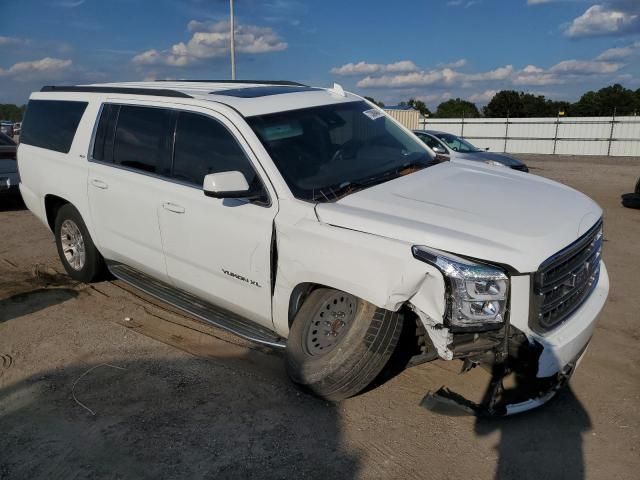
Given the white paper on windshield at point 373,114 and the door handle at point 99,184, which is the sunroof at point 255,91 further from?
the door handle at point 99,184

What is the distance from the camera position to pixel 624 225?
30.0 ft

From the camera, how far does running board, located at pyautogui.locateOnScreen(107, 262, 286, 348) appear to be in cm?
383

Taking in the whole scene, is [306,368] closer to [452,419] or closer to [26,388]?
[452,419]

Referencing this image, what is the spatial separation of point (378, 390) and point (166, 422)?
1.41m

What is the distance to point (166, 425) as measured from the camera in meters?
3.38

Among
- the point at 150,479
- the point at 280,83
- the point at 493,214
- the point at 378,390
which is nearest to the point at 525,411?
the point at 378,390

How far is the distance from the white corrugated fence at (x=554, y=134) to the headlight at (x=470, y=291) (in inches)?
1262

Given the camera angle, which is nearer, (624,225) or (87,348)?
(87,348)

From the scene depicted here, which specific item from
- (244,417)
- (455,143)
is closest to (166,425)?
(244,417)

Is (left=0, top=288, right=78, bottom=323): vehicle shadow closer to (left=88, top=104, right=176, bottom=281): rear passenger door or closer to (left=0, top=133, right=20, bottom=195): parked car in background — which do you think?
(left=88, top=104, right=176, bottom=281): rear passenger door

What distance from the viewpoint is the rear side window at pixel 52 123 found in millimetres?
5383

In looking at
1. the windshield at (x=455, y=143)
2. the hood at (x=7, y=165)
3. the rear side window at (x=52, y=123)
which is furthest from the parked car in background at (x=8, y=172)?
the windshield at (x=455, y=143)

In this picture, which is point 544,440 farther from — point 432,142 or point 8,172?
point 432,142

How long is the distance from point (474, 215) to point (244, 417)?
189 cm
